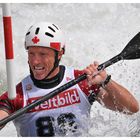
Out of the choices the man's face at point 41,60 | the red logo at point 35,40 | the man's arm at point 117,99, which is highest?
the red logo at point 35,40

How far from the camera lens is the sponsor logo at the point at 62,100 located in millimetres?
2799

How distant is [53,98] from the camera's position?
2.80 meters

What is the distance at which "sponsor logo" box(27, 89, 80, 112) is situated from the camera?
2.80 meters

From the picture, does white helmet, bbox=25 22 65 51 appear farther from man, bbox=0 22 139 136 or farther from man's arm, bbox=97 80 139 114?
man's arm, bbox=97 80 139 114

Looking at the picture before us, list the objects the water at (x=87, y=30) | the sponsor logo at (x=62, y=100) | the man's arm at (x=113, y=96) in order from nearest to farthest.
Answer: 1. the man's arm at (x=113, y=96)
2. the sponsor logo at (x=62, y=100)
3. the water at (x=87, y=30)

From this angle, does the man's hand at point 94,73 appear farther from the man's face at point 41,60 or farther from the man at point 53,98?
the man's face at point 41,60

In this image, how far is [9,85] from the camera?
8.63ft

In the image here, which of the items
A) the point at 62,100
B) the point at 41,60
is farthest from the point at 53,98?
the point at 41,60

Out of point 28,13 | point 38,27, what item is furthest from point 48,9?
point 38,27

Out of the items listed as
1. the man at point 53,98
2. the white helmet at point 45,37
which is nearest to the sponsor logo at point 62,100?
the man at point 53,98

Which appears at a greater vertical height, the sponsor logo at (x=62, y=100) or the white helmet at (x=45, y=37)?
the white helmet at (x=45, y=37)

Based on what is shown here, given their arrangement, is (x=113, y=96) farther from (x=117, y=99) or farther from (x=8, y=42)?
(x=8, y=42)

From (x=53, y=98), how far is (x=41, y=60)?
0.65ft

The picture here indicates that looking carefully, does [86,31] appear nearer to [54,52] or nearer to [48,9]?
[48,9]
